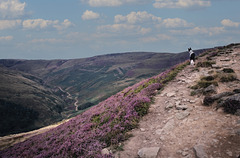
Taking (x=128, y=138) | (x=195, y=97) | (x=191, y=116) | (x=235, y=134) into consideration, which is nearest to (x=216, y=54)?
(x=195, y=97)

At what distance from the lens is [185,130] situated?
893 cm

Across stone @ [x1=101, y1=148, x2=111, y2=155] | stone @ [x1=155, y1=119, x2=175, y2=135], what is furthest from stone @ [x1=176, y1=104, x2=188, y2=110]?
stone @ [x1=101, y1=148, x2=111, y2=155]

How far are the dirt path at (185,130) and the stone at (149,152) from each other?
8.1 inches

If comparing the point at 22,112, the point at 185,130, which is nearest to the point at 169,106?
the point at 185,130

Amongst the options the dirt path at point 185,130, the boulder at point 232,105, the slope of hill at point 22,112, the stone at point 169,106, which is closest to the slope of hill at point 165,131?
the dirt path at point 185,130

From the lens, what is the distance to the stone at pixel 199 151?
670 centimetres

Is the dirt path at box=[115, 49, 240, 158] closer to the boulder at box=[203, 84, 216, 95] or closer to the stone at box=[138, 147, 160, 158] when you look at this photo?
the stone at box=[138, 147, 160, 158]

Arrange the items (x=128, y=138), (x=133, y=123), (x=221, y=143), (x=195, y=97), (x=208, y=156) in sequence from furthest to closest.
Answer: (x=195, y=97)
(x=133, y=123)
(x=128, y=138)
(x=221, y=143)
(x=208, y=156)

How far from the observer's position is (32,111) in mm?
172750

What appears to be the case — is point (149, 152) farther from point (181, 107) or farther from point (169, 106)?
point (169, 106)

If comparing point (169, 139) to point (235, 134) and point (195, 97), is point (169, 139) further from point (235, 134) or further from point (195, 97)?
point (195, 97)

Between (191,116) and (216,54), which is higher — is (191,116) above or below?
below

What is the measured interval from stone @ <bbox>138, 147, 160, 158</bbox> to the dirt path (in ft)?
0.67

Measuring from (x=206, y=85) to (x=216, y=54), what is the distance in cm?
1246
